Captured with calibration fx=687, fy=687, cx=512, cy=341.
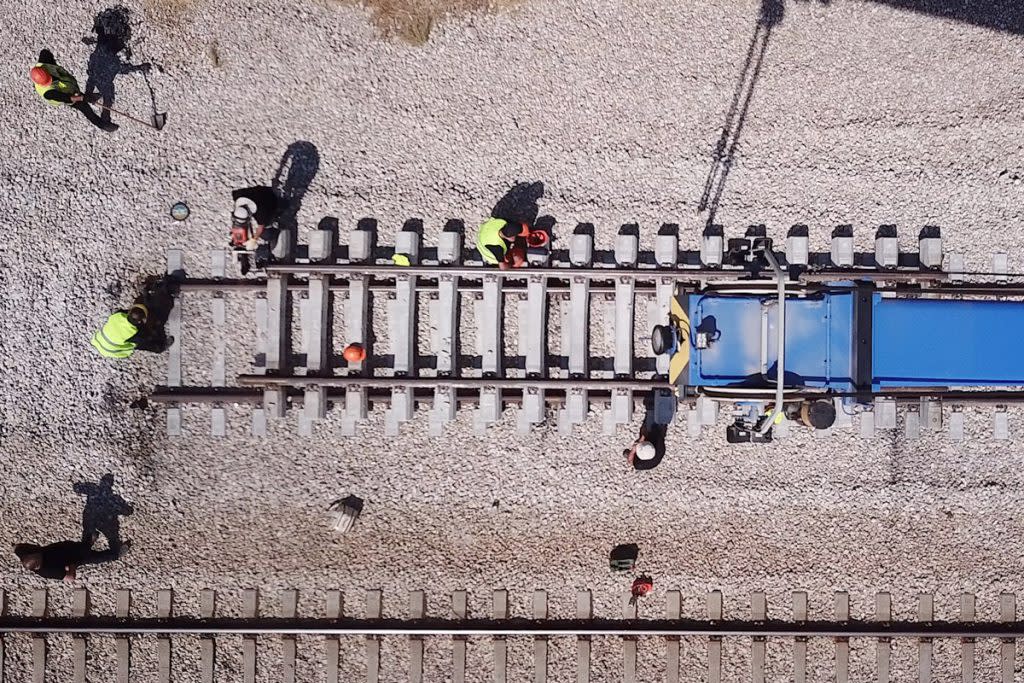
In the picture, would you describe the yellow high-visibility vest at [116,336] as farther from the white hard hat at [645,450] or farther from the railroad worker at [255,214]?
the white hard hat at [645,450]

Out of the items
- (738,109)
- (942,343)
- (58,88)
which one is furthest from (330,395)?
(942,343)

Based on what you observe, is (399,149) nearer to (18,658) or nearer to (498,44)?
(498,44)

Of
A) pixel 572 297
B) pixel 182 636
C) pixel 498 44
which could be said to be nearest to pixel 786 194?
pixel 572 297

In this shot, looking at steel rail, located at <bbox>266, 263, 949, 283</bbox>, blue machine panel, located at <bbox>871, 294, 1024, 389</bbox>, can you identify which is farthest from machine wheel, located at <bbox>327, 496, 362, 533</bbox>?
blue machine panel, located at <bbox>871, 294, 1024, 389</bbox>

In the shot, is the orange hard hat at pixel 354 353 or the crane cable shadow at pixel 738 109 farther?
the crane cable shadow at pixel 738 109

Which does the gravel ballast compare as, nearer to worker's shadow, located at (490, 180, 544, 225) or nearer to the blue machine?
worker's shadow, located at (490, 180, 544, 225)

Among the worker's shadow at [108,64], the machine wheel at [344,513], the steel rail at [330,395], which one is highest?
the worker's shadow at [108,64]

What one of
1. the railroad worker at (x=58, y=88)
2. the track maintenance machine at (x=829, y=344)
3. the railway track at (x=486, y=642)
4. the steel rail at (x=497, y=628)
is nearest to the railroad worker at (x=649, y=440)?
the track maintenance machine at (x=829, y=344)
